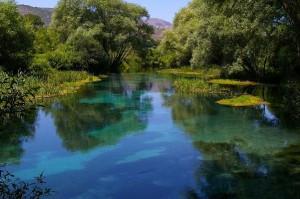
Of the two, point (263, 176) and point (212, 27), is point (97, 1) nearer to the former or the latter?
point (212, 27)

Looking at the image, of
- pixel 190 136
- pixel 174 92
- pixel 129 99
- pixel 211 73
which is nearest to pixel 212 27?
pixel 174 92

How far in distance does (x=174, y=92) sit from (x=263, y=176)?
26.1 m

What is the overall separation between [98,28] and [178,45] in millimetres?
14248

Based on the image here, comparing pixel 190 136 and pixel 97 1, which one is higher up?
pixel 97 1

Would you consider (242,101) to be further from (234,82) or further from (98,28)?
(98,28)

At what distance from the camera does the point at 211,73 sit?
58906 mm

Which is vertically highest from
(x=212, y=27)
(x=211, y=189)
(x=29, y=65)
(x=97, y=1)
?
(x=97, y=1)

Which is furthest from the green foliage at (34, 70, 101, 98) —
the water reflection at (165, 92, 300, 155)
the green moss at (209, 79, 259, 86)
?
the green moss at (209, 79, 259, 86)

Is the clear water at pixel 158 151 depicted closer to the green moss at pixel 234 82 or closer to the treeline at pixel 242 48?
the treeline at pixel 242 48

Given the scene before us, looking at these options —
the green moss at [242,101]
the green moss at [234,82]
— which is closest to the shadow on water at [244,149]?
the green moss at [242,101]

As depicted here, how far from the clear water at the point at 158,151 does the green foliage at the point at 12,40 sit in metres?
14.2

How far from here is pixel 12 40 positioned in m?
41.2

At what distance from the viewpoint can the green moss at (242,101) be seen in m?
30.7

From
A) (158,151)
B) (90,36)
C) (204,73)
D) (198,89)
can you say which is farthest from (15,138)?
(204,73)
